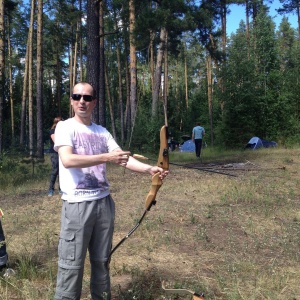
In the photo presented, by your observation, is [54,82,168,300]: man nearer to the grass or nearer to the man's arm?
the man's arm

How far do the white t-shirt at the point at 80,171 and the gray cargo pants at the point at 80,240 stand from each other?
6 cm

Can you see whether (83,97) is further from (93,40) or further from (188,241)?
(93,40)

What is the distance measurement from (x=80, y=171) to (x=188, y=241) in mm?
2677

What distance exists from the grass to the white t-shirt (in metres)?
1.08

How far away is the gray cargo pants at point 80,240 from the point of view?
2.58 meters


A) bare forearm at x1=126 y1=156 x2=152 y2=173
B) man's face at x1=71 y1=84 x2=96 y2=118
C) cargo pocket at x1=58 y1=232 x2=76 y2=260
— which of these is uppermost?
man's face at x1=71 y1=84 x2=96 y2=118

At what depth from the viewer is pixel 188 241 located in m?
4.89

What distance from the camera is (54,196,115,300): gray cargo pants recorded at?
258 cm

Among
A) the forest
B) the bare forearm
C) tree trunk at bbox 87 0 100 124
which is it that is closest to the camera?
the bare forearm

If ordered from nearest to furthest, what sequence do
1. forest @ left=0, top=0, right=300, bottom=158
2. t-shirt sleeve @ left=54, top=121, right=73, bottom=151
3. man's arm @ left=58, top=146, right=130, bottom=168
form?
man's arm @ left=58, top=146, right=130, bottom=168 < t-shirt sleeve @ left=54, top=121, right=73, bottom=151 < forest @ left=0, top=0, right=300, bottom=158

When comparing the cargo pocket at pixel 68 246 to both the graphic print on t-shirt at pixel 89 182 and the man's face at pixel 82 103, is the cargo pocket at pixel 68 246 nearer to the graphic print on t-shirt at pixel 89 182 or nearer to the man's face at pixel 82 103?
the graphic print on t-shirt at pixel 89 182

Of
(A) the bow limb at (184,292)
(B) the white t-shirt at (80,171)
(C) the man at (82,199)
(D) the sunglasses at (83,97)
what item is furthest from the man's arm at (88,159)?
(A) the bow limb at (184,292)

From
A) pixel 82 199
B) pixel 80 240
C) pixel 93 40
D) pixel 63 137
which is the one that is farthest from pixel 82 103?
pixel 93 40

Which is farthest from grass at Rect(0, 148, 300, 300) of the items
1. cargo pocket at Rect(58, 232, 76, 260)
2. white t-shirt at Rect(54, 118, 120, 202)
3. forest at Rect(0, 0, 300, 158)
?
forest at Rect(0, 0, 300, 158)
